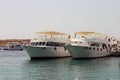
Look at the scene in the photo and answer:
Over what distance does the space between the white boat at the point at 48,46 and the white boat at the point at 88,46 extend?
312cm

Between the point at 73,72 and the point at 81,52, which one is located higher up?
the point at 73,72

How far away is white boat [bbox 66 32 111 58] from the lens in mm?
65438

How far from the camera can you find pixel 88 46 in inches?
2603

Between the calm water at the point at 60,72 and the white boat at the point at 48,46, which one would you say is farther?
the white boat at the point at 48,46

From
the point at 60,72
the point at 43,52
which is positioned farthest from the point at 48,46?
the point at 60,72

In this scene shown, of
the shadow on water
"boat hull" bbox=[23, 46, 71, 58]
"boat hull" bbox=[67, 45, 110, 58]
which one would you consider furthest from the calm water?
"boat hull" bbox=[67, 45, 110, 58]

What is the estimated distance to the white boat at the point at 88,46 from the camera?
65.4 m

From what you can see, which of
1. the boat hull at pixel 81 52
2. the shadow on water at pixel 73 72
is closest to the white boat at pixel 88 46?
the boat hull at pixel 81 52

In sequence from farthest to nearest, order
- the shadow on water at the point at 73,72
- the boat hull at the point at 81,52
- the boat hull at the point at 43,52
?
the boat hull at the point at 43,52, the boat hull at the point at 81,52, the shadow on water at the point at 73,72

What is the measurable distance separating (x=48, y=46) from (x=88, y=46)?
8.14 metres

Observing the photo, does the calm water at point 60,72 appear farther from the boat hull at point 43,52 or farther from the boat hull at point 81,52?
the boat hull at point 81,52

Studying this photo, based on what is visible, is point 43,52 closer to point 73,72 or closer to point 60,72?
point 60,72

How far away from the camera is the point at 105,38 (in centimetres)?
7581

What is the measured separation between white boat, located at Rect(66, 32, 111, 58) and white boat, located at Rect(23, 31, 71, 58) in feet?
10.2
